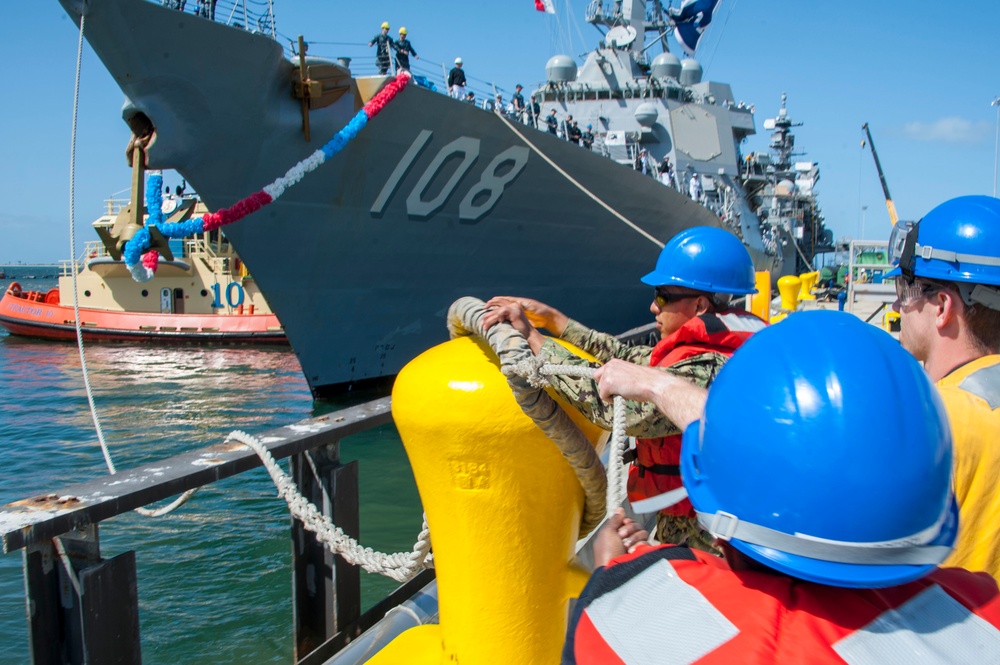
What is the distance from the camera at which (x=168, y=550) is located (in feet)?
20.8

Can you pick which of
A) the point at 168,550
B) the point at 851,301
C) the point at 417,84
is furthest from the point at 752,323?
the point at 417,84

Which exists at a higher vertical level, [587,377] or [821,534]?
[587,377]

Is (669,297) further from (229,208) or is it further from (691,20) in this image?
(691,20)

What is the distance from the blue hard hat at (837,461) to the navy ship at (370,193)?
872 centimetres

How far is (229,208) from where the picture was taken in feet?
29.9

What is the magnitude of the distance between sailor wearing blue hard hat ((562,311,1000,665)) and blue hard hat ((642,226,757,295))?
5.28ft

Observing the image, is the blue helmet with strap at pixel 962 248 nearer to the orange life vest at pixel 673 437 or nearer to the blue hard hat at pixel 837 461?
the orange life vest at pixel 673 437

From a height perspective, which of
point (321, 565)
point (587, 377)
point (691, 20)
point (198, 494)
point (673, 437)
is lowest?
point (198, 494)

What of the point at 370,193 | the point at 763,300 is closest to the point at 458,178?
the point at 370,193

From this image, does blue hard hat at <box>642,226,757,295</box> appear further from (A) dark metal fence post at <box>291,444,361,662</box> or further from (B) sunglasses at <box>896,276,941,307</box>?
(A) dark metal fence post at <box>291,444,361,662</box>

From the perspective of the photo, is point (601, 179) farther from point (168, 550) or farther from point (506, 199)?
point (168, 550)

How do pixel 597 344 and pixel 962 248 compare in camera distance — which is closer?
pixel 962 248

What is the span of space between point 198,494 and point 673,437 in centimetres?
688

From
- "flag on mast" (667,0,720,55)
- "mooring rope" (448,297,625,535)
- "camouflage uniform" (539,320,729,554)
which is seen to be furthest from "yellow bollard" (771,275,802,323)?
"flag on mast" (667,0,720,55)
